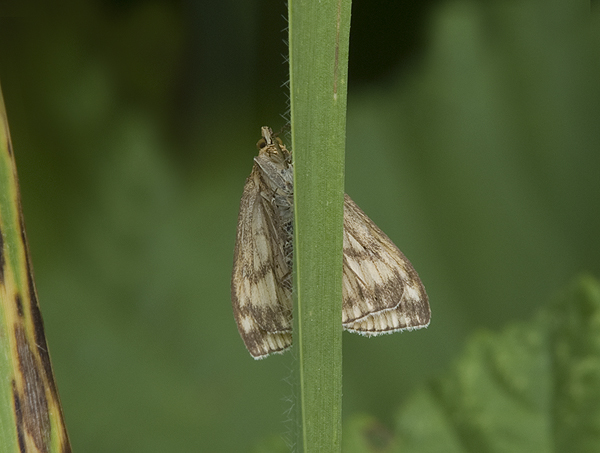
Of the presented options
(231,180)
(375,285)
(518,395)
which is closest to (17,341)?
(375,285)

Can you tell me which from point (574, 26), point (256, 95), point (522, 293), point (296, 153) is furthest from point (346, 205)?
point (574, 26)

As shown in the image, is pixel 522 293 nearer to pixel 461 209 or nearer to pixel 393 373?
pixel 461 209

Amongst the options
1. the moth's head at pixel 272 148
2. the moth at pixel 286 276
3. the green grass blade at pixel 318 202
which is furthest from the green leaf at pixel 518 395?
the green grass blade at pixel 318 202

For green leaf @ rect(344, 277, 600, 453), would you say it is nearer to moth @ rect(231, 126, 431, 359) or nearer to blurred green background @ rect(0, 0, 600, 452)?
blurred green background @ rect(0, 0, 600, 452)

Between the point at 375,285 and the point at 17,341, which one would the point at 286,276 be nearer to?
the point at 375,285

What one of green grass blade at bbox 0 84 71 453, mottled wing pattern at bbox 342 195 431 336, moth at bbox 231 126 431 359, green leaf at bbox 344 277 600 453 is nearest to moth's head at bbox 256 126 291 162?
moth at bbox 231 126 431 359

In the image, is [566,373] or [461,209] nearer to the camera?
[566,373]
